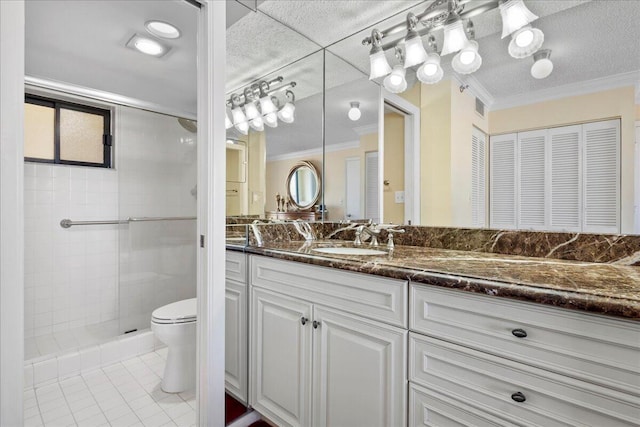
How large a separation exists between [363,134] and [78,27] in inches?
73.6

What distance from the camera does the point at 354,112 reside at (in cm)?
209

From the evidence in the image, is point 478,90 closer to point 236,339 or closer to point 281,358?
point 281,358

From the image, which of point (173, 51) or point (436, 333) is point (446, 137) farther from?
point (173, 51)

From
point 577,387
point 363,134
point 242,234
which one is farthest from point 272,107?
point 577,387

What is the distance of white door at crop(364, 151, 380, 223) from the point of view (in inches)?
77.2

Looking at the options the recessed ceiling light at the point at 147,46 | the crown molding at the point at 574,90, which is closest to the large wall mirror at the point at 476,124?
the crown molding at the point at 574,90

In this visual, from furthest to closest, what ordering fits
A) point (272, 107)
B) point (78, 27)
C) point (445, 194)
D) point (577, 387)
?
point (272, 107) < point (78, 27) < point (445, 194) < point (577, 387)

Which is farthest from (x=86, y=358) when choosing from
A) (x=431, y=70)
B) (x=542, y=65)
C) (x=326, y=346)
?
(x=542, y=65)

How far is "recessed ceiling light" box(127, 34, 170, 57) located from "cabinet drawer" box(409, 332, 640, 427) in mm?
2373

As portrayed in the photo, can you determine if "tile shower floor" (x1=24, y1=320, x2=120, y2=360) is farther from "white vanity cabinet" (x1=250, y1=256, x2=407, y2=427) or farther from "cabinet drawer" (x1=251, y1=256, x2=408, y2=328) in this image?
"cabinet drawer" (x1=251, y1=256, x2=408, y2=328)

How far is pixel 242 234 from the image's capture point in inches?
70.1

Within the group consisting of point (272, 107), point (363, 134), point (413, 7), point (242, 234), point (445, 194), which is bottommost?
point (242, 234)

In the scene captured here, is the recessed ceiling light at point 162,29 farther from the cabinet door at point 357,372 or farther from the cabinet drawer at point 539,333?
the cabinet drawer at point 539,333

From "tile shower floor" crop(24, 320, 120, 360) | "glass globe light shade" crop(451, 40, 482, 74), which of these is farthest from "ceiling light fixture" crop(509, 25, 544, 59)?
"tile shower floor" crop(24, 320, 120, 360)
